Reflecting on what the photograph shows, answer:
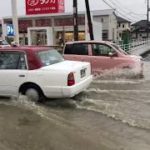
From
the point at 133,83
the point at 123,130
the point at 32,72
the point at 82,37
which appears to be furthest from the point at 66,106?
the point at 82,37

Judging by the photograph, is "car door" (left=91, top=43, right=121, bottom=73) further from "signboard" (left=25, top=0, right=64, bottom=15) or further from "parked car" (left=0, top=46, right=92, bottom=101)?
"signboard" (left=25, top=0, right=64, bottom=15)

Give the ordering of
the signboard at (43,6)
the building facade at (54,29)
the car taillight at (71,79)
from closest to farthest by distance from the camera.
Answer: the car taillight at (71,79), the signboard at (43,6), the building facade at (54,29)

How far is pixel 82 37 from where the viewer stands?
44750 millimetres

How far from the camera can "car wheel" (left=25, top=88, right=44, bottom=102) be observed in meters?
9.60

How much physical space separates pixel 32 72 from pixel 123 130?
323 cm

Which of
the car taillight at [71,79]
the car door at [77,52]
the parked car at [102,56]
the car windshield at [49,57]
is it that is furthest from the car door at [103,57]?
the car taillight at [71,79]

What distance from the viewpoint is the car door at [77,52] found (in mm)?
14867

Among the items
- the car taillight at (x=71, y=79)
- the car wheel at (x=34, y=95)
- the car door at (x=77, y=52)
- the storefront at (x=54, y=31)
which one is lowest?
the car wheel at (x=34, y=95)

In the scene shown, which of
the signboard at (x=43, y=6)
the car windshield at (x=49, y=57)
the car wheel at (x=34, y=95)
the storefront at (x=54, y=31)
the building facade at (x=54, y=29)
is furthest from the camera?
the storefront at (x=54, y=31)

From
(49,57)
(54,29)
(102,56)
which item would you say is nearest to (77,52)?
(102,56)

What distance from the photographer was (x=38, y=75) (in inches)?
372

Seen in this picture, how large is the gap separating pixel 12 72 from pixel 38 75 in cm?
79

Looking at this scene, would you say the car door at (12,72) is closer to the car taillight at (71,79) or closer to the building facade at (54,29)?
the car taillight at (71,79)

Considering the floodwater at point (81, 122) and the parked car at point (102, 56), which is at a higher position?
the parked car at point (102, 56)
